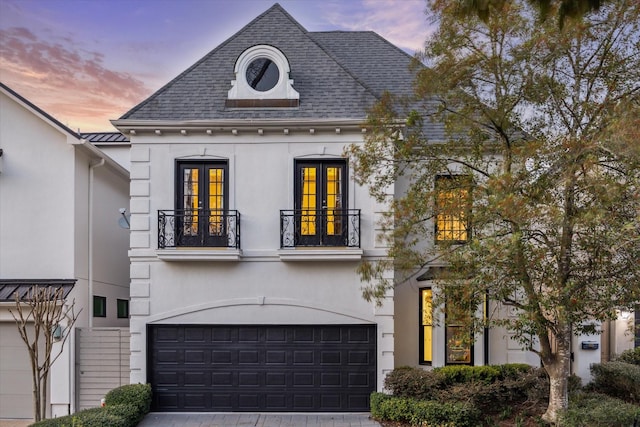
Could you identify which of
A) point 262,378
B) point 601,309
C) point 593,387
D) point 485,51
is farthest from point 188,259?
point 593,387

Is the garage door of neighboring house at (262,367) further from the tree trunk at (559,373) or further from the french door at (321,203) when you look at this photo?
the tree trunk at (559,373)

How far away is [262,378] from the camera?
1170 centimetres

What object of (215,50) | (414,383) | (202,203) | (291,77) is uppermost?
(215,50)

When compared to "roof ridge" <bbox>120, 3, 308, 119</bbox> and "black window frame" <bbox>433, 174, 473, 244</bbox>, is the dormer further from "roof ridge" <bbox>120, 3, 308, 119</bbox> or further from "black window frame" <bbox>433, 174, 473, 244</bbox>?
"black window frame" <bbox>433, 174, 473, 244</bbox>

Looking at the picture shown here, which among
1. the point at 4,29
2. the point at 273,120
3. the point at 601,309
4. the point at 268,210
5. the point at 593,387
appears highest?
the point at 4,29

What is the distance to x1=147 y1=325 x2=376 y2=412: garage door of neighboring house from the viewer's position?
11.6 metres

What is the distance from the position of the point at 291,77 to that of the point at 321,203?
9.88ft

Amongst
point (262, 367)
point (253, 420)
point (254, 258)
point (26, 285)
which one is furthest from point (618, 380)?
point (26, 285)

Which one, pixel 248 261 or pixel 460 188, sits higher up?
pixel 460 188

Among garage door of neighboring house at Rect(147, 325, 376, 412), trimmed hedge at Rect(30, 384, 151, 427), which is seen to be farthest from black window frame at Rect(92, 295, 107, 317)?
trimmed hedge at Rect(30, 384, 151, 427)

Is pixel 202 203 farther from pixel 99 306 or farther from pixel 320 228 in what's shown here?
pixel 99 306

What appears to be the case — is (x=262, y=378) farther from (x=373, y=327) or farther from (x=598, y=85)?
(x=598, y=85)

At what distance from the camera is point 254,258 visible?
11.7 metres

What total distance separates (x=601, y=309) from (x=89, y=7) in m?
13.2
